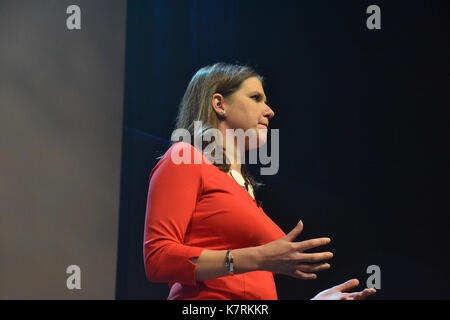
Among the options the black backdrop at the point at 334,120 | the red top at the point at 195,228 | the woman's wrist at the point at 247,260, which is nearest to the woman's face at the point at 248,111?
the red top at the point at 195,228

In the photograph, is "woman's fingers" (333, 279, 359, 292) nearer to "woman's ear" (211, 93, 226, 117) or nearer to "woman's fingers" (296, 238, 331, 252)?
"woman's fingers" (296, 238, 331, 252)

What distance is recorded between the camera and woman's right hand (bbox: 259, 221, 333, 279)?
97cm

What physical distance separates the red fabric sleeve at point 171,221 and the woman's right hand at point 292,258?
166 millimetres

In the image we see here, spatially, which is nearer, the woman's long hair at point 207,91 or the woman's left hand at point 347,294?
the woman's left hand at point 347,294

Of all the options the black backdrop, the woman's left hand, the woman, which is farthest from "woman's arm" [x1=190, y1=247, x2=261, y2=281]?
the black backdrop

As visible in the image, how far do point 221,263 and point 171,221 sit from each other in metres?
0.16

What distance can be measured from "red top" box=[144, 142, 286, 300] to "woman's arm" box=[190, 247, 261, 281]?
0.06ft

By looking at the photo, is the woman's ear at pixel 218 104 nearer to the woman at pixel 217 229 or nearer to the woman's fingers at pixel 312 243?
the woman at pixel 217 229

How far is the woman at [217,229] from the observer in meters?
1.01

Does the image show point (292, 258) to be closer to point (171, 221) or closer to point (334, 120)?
point (171, 221)

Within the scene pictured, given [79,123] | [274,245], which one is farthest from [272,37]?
[274,245]

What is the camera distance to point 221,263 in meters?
1.04

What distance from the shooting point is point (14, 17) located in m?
2.03

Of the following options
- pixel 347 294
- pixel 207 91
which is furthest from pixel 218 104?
pixel 347 294
